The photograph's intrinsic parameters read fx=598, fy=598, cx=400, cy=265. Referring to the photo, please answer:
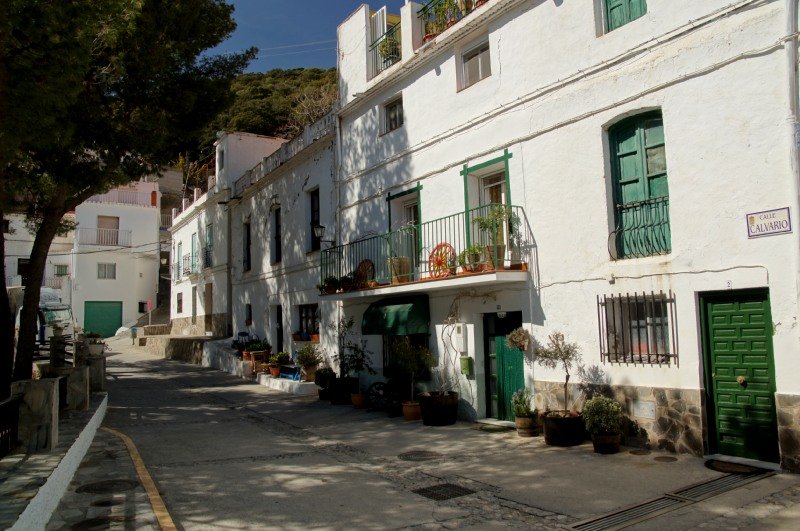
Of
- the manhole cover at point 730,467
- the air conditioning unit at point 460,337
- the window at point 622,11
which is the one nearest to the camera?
the manhole cover at point 730,467

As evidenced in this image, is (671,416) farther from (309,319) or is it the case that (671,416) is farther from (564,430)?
(309,319)

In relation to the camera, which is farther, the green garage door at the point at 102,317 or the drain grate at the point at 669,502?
the green garage door at the point at 102,317

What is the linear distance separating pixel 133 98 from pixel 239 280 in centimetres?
993

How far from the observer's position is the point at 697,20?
7.57 m

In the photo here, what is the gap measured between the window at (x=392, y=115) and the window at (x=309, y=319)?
5.57m

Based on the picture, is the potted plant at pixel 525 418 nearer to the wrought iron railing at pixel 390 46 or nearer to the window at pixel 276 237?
the wrought iron railing at pixel 390 46

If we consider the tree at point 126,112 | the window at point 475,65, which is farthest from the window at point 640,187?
the tree at point 126,112

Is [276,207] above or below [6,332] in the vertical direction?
above

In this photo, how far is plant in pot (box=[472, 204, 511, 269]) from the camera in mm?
9547

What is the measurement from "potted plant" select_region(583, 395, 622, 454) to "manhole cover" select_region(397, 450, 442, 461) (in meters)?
2.08

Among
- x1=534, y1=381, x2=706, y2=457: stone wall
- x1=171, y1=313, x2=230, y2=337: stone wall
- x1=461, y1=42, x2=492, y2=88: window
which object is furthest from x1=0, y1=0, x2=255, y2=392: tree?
x1=171, y1=313, x2=230, y2=337: stone wall

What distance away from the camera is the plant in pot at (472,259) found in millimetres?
9953

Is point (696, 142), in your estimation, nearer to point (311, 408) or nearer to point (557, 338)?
point (557, 338)

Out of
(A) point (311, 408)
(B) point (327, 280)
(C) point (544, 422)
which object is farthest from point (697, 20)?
(A) point (311, 408)
